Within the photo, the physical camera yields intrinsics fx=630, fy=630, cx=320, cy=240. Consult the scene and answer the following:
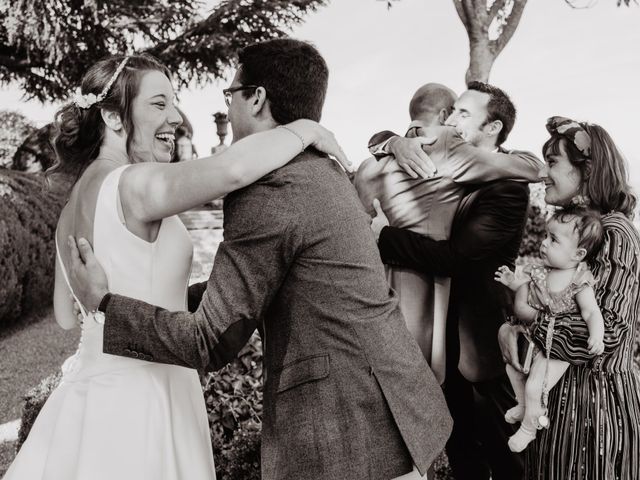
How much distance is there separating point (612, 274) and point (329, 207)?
125 centimetres

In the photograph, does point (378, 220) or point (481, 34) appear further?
point (481, 34)

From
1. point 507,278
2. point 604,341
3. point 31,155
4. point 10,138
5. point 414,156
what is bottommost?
point 31,155

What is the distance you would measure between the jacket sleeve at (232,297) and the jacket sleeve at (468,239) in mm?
1099

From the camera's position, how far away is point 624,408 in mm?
2553

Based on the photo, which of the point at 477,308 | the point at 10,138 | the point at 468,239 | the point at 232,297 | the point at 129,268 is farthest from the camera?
the point at 10,138

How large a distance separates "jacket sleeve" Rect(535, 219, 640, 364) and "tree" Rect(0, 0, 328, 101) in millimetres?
17590

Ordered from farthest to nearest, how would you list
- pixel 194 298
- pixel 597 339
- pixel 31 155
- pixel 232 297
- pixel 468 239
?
1. pixel 31 155
2. pixel 468 239
3. pixel 194 298
4. pixel 597 339
5. pixel 232 297

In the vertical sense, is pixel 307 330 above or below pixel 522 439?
above

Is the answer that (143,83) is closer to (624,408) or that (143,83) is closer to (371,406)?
(371,406)

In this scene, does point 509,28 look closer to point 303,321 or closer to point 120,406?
point 303,321

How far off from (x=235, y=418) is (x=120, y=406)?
1.60m

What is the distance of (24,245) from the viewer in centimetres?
947

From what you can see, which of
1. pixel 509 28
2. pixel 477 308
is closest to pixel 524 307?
pixel 477 308

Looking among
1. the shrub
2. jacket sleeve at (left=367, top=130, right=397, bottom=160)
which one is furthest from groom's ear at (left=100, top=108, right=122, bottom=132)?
the shrub
